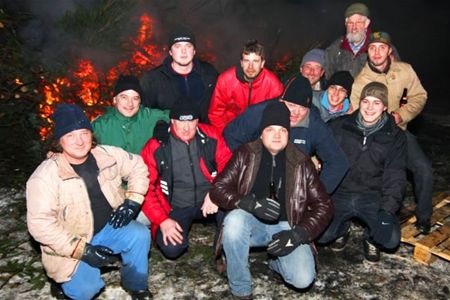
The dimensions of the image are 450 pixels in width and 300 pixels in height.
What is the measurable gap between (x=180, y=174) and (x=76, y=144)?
1344 mm

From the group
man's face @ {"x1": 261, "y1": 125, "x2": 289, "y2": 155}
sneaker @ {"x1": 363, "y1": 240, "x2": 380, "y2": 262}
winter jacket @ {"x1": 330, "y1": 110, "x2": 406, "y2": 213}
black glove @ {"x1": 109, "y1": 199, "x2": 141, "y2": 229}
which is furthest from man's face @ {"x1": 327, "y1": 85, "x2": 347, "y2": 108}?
black glove @ {"x1": 109, "y1": 199, "x2": 141, "y2": 229}

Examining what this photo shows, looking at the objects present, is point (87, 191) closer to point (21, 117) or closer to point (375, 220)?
point (375, 220)

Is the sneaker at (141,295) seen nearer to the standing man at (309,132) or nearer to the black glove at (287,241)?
the black glove at (287,241)

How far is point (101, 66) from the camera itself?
9039 millimetres

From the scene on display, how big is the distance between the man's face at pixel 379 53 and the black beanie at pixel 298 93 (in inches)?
47.9

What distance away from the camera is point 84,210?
12.6ft

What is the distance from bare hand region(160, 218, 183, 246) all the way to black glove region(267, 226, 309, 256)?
3.59 ft

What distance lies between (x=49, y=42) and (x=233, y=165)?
691 centimetres

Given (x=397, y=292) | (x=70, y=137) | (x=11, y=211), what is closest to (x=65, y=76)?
(x=11, y=211)

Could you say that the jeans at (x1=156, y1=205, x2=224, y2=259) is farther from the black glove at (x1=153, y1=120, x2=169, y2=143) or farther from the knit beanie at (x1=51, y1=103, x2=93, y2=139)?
the knit beanie at (x1=51, y1=103, x2=93, y2=139)

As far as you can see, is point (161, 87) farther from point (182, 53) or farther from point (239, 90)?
point (239, 90)

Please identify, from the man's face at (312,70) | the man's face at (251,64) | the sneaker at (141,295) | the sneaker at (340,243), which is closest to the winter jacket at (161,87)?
the man's face at (251,64)

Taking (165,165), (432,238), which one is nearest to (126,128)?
(165,165)

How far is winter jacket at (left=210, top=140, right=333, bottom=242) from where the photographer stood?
411 cm
